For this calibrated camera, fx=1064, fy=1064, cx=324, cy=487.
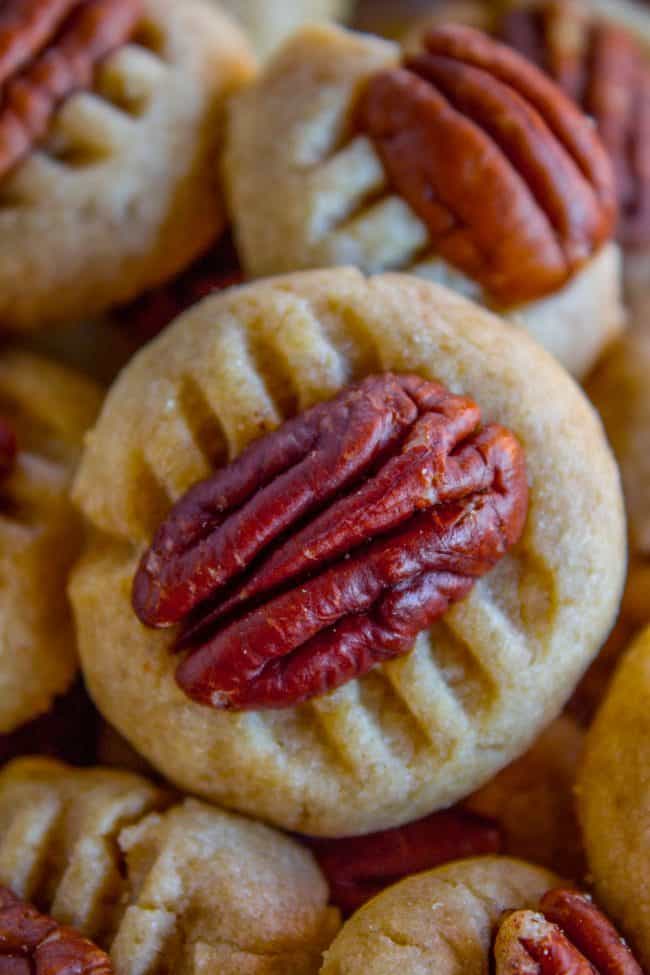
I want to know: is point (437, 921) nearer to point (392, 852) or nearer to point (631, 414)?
point (392, 852)

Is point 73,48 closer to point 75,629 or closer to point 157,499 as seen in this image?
point 157,499

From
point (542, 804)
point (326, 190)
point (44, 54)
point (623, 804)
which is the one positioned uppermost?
point (44, 54)

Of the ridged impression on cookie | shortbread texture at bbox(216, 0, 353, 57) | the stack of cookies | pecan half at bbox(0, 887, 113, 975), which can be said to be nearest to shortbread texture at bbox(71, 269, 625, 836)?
the stack of cookies

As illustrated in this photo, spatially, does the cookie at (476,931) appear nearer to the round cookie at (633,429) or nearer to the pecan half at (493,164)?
the round cookie at (633,429)

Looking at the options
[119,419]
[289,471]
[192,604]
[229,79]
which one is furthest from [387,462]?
[229,79]

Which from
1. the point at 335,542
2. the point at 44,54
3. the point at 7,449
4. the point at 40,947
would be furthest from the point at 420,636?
the point at 44,54
